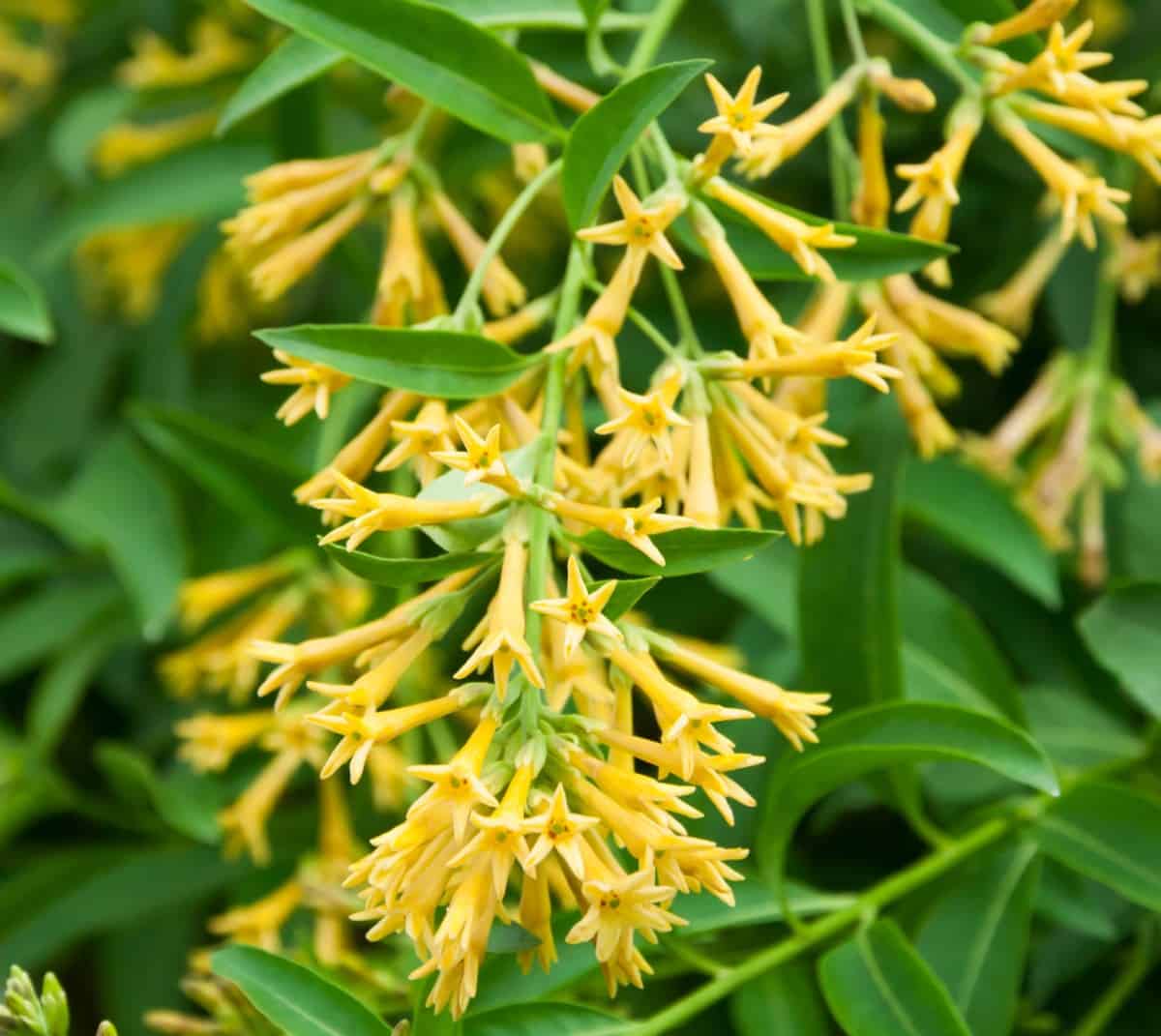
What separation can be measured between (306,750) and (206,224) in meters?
0.85

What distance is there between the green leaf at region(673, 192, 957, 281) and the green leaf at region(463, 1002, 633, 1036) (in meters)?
0.51

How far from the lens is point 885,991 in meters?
1.07

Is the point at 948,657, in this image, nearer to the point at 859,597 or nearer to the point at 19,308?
the point at 859,597

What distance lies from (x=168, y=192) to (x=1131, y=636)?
1.17 meters

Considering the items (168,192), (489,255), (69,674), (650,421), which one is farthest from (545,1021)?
(168,192)

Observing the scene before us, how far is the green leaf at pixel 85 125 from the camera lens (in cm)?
179

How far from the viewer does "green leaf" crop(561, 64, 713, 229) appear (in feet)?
3.01

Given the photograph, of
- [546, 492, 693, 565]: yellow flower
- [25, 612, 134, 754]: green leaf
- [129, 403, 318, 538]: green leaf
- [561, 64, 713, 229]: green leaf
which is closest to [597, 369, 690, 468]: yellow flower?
[546, 492, 693, 565]: yellow flower

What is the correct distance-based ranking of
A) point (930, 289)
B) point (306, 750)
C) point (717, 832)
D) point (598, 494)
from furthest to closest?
point (930, 289) < point (306, 750) < point (717, 832) < point (598, 494)

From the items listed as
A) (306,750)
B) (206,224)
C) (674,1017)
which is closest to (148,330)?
(206,224)

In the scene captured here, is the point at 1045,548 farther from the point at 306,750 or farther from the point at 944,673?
the point at 306,750

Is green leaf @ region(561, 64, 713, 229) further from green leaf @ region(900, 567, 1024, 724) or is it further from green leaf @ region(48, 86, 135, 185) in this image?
green leaf @ region(48, 86, 135, 185)

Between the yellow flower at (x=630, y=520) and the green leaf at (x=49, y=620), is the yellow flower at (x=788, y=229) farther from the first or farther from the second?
the green leaf at (x=49, y=620)

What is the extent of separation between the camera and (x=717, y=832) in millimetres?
1344
